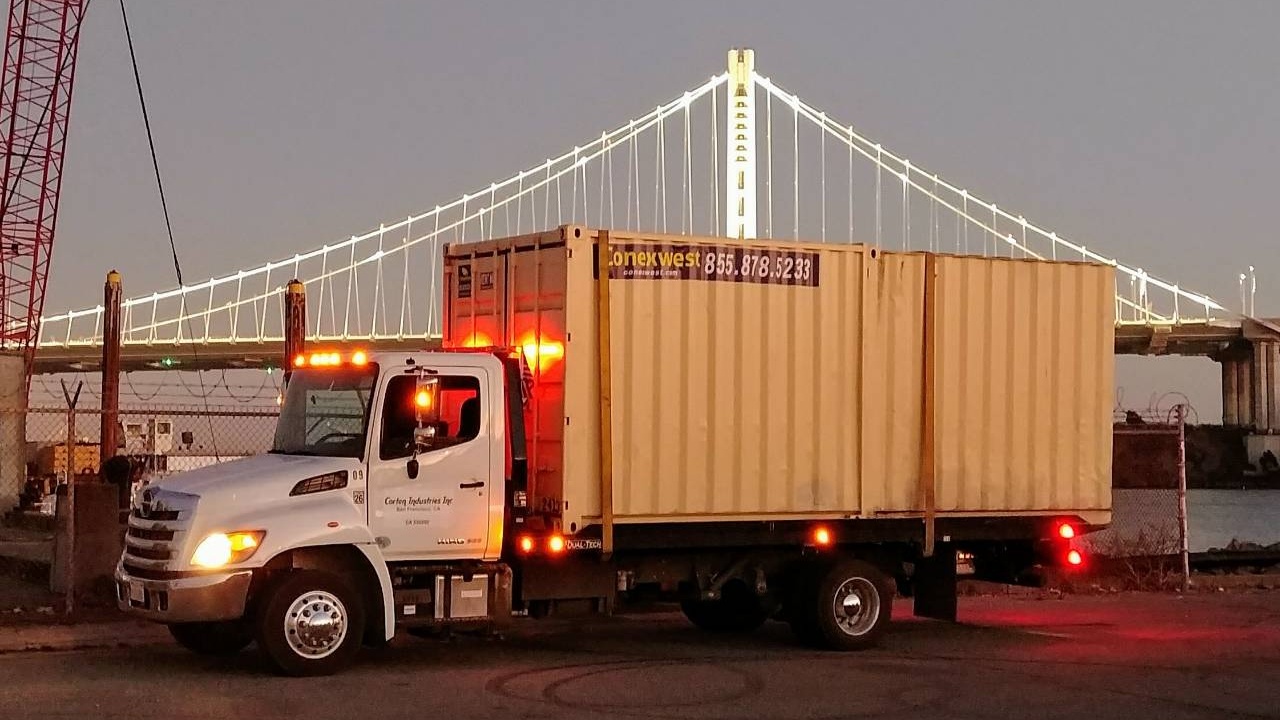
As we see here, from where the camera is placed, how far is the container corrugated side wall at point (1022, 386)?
14.7 m

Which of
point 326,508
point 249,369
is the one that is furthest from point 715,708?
point 249,369

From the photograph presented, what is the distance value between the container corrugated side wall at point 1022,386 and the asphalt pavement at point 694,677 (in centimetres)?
134

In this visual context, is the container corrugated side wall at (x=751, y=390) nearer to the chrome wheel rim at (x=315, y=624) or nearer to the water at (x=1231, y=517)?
the chrome wheel rim at (x=315, y=624)

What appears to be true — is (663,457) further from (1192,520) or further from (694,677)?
(1192,520)

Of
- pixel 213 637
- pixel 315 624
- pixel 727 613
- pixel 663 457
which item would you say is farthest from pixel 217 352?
pixel 315 624

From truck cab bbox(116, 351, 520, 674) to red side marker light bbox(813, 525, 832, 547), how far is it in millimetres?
2649

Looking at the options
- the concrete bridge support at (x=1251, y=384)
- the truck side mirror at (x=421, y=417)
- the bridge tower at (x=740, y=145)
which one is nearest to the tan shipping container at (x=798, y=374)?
the truck side mirror at (x=421, y=417)

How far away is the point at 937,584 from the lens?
49.2 feet

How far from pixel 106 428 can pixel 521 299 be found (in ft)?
22.6

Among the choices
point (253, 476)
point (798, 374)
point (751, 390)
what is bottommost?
point (253, 476)

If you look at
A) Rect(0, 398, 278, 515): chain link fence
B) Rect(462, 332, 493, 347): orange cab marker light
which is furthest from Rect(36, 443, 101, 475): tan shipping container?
Rect(462, 332, 493, 347): orange cab marker light

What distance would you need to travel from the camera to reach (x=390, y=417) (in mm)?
12648

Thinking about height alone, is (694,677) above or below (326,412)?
below

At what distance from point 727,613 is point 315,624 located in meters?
4.57
